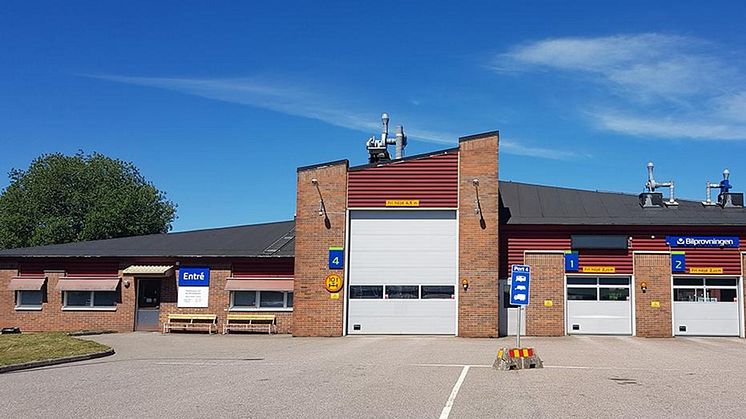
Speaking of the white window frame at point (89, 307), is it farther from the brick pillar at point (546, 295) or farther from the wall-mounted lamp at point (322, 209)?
the brick pillar at point (546, 295)

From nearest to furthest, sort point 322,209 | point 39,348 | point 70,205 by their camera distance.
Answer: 1. point 39,348
2. point 322,209
3. point 70,205

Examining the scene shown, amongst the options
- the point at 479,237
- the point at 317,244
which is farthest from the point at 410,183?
the point at 317,244

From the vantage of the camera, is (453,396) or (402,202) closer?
(453,396)

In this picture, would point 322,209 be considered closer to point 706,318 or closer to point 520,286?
point 520,286

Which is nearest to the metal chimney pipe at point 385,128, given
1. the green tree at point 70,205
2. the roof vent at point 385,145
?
the roof vent at point 385,145

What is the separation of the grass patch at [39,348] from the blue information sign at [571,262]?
53.1 ft

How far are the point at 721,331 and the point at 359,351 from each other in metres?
14.6

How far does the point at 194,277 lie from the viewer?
29703 millimetres

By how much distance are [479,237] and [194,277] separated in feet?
36.9

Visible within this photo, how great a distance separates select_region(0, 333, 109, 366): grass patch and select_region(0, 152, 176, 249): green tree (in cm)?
3898

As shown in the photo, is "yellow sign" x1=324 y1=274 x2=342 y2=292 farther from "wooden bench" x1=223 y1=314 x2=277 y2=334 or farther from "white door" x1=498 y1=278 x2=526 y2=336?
"white door" x1=498 y1=278 x2=526 y2=336

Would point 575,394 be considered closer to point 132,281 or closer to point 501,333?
point 501,333

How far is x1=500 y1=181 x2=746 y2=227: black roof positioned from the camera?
27953mm

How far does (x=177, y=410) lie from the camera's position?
10.8 metres
